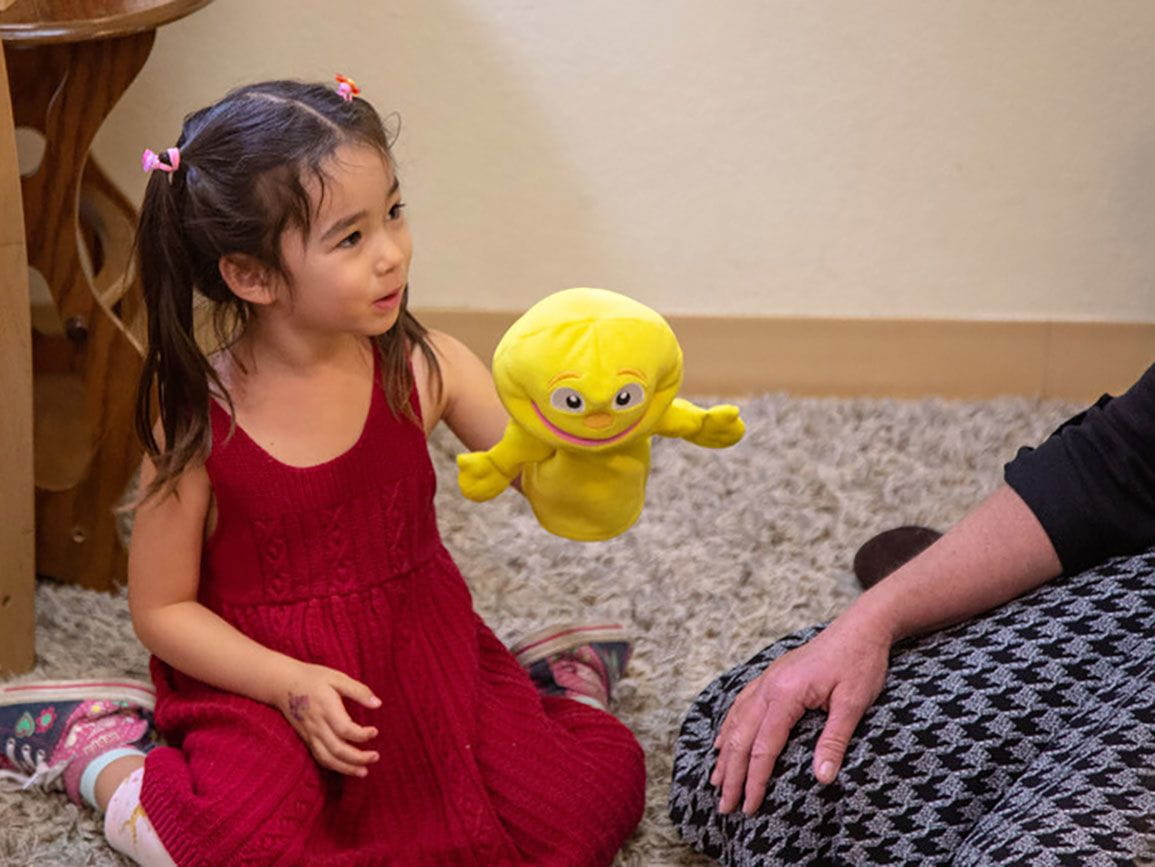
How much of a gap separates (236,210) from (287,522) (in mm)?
231

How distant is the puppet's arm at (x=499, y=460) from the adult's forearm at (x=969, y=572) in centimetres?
24

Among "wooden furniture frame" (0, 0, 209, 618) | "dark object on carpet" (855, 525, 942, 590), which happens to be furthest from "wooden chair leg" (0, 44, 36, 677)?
"dark object on carpet" (855, 525, 942, 590)

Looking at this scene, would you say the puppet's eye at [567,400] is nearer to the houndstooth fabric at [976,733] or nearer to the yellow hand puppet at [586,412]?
the yellow hand puppet at [586,412]

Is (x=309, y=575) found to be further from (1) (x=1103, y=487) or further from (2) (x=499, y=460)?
(1) (x=1103, y=487)

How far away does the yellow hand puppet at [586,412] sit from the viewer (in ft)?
3.13

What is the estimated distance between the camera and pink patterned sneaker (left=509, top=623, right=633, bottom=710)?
1305 mm

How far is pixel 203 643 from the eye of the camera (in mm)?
1138

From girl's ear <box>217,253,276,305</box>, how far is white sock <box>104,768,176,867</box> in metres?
0.37

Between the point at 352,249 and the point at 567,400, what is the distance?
0.61ft

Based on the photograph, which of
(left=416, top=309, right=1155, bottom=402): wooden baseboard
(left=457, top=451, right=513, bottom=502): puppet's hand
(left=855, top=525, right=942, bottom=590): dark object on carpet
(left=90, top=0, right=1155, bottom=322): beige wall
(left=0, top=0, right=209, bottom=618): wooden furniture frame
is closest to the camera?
(left=457, top=451, right=513, bottom=502): puppet's hand

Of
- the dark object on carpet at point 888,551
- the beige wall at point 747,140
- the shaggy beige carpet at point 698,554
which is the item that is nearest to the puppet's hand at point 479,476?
the shaggy beige carpet at point 698,554

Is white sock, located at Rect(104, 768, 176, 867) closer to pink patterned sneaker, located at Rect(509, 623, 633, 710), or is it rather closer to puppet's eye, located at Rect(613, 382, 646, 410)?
pink patterned sneaker, located at Rect(509, 623, 633, 710)

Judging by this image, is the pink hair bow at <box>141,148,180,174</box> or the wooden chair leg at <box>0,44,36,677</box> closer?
the pink hair bow at <box>141,148,180,174</box>

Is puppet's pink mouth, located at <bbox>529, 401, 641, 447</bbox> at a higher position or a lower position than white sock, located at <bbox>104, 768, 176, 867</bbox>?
higher
